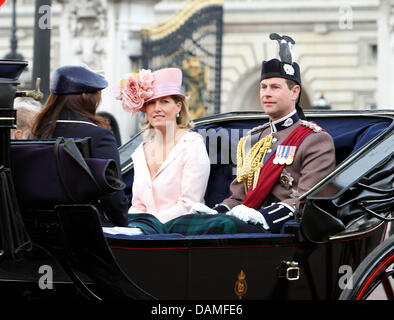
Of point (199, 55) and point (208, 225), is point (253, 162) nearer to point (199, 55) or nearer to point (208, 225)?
point (208, 225)

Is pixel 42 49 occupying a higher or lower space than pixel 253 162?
higher

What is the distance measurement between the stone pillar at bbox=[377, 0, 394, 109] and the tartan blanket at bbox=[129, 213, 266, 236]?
1262 centimetres

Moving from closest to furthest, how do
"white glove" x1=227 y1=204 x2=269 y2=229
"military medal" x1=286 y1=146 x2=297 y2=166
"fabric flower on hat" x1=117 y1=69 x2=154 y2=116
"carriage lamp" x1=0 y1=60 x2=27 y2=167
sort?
"carriage lamp" x1=0 y1=60 x2=27 y2=167 → "white glove" x1=227 y1=204 x2=269 y2=229 → "military medal" x1=286 y1=146 x2=297 y2=166 → "fabric flower on hat" x1=117 y1=69 x2=154 y2=116

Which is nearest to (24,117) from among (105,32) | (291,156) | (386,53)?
(291,156)

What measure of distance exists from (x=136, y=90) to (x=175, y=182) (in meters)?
0.45

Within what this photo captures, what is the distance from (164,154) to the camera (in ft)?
16.2

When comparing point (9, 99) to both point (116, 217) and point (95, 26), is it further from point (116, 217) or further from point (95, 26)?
point (95, 26)

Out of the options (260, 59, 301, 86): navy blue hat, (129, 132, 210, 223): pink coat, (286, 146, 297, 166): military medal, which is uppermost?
(260, 59, 301, 86): navy blue hat

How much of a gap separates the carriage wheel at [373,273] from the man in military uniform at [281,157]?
1.41ft

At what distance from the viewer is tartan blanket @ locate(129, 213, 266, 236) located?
4.16m

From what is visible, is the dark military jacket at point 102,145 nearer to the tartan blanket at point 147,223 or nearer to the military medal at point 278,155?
the tartan blanket at point 147,223

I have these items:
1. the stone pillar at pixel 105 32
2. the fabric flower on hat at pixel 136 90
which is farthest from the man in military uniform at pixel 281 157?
the stone pillar at pixel 105 32

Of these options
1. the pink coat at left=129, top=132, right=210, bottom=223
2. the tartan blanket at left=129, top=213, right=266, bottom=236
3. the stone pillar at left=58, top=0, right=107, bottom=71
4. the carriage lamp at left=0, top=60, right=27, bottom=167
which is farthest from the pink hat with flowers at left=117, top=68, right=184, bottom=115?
the stone pillar at left=58, top=0, right=107, bottom=71

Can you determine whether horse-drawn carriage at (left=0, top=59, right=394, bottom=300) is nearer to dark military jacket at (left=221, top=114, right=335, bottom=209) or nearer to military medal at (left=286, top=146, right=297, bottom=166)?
dark military jacket at (left=221, top=114, right=335, bottom=209)
